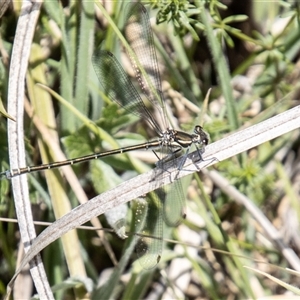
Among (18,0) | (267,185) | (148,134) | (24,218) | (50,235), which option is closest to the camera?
(50,235)

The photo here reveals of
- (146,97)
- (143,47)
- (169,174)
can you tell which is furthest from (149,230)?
(143,47)

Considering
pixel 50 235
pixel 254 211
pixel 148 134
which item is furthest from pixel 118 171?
pixel 50 235

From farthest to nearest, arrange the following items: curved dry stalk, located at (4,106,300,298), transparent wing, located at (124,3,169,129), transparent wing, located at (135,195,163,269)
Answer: transparent wing, located at (124,3,169,129) → transparent wing, located at (135,195,163,269) → curved dry stalk, located at (4,106,300,298)

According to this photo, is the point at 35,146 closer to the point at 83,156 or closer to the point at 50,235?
the point at 83,156

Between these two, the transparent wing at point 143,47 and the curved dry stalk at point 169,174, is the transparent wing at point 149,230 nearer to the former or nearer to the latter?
the curved dry stalk at point 169,174

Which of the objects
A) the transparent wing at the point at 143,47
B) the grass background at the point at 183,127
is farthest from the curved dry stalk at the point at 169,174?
the transparent wing at the point at 143,47

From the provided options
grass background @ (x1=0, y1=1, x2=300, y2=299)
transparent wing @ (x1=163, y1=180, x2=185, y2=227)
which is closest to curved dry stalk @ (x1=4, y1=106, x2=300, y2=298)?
transparent wing @ (x1=163, y1=180, x2=185, y2=227)

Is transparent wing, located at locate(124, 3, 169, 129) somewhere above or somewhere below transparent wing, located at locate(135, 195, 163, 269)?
above

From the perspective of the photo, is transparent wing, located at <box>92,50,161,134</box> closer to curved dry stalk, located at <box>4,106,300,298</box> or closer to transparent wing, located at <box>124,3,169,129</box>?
transparent wing, located at <box>124,3,169,129</box>
